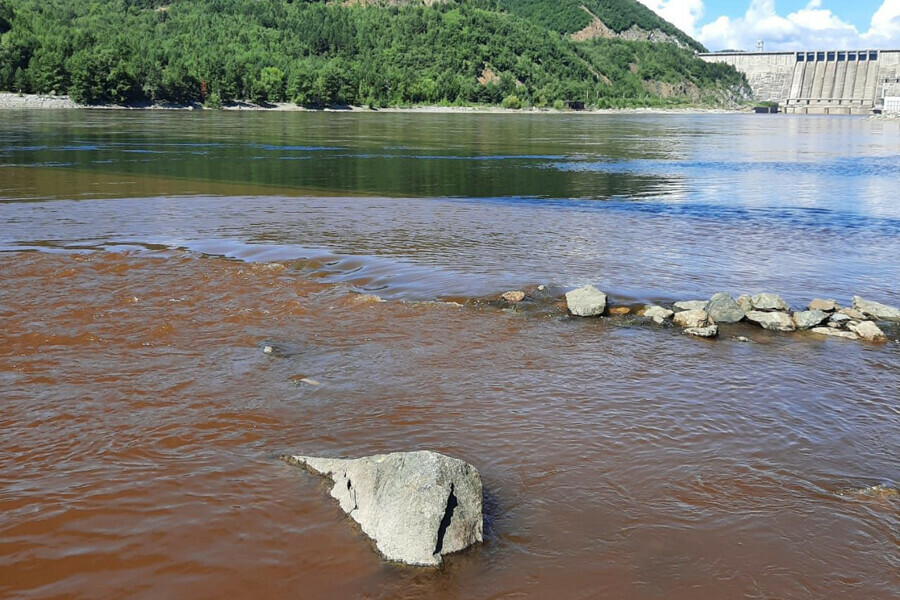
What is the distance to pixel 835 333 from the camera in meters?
13.4

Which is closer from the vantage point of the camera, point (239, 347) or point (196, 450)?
point (196, 450)

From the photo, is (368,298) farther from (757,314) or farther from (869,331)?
(869,331)

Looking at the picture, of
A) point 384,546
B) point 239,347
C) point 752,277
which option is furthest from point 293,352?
point 752,277

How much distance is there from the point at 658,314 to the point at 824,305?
3355mm

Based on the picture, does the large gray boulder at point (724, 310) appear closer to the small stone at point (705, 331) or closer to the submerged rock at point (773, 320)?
the submerged rock at point (773, 320)

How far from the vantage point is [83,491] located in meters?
7.54

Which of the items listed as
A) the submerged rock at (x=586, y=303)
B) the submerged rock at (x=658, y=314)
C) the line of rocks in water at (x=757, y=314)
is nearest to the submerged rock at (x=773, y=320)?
the line of rocks in water at (x=757, y=314)

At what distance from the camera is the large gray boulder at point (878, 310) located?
46.2 feet

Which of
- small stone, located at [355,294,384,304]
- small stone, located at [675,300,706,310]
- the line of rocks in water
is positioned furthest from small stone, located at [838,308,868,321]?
small stone, located at [355,294,384,304]

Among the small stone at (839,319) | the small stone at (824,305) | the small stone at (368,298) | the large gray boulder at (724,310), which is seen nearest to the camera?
the small stone at (839,319)

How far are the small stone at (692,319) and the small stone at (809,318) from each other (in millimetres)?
1751

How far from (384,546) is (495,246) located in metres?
15.1

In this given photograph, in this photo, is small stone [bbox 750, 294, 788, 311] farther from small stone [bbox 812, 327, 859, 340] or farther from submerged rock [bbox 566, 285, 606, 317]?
submerged rock [bbox 566, 285, 606, 317]

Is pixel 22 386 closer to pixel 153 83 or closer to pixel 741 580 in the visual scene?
pixel 741 580
